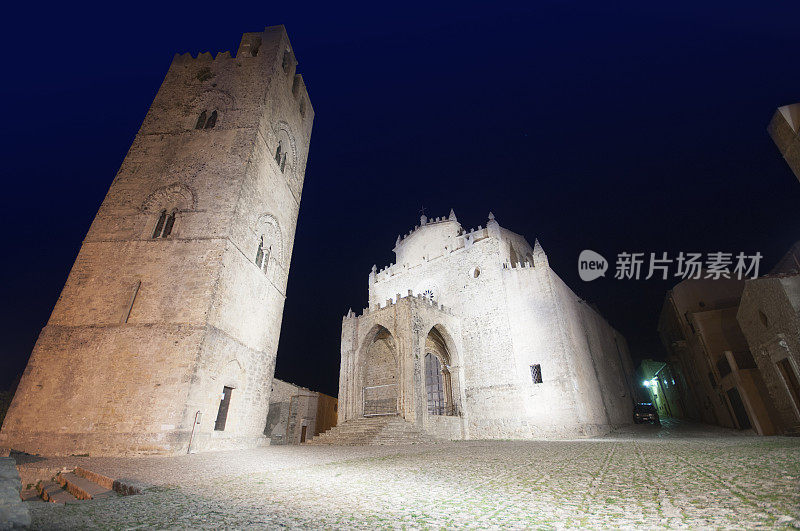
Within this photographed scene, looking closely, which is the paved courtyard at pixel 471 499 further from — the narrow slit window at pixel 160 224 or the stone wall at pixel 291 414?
the stone wall at pixel 291 414

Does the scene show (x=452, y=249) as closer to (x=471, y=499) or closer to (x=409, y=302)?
(x=409, y=302)

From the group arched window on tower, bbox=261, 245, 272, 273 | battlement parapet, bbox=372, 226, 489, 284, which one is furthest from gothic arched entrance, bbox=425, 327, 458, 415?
arched window on tower, bbox=261, 245, 272, 273

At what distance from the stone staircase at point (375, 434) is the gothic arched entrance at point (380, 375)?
383cm

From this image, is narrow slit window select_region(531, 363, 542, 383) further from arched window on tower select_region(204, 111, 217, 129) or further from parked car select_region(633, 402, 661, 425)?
arched window on tower select_region(204, 111, 217, 129)

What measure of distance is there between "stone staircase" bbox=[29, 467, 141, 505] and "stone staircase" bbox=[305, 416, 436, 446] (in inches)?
380

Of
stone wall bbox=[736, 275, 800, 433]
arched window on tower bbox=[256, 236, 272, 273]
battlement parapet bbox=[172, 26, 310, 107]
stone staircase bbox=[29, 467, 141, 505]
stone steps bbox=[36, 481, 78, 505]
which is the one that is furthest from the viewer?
battlement parapet bbox=[172, 26, 310, 107]

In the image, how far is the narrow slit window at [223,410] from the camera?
11.1m

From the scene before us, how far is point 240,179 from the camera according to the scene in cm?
1258

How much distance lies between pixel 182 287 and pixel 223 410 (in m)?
4.49

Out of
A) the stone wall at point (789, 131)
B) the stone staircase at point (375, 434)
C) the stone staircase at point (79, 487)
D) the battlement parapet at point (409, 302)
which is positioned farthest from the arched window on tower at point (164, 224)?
the stone wall at point (789, 131)

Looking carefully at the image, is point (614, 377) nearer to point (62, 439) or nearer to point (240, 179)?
point (240, 179)

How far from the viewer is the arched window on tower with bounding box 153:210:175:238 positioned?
39.1 feet

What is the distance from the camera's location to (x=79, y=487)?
4.82 meters

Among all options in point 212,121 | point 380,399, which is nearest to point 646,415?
point 380,399
